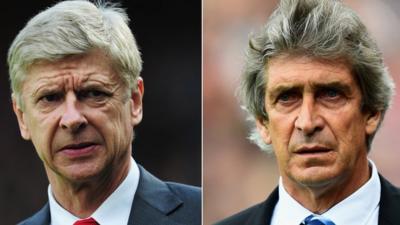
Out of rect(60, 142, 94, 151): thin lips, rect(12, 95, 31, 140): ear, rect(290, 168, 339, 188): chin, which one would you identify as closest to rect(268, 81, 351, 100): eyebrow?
rect(290, 168, 339, 188): chin

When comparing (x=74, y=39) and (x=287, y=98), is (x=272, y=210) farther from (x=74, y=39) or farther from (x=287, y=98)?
(x=74, y=39)

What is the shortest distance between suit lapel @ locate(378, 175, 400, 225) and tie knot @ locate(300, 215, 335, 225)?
6.1 inches

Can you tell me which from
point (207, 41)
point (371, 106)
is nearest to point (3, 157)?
point (207, 41)

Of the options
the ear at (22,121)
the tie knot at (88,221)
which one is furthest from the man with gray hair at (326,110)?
the ear at (22,121)

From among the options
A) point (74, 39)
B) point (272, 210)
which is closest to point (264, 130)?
point (272, 210)

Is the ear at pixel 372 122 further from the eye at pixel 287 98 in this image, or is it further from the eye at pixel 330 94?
the eye at pixel 287 98

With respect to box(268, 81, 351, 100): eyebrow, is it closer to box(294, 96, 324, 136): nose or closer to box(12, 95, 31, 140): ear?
box(294, 96, 324, 136): nose

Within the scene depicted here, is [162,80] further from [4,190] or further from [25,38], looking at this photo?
[4,190]

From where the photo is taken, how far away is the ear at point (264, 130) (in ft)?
8.68

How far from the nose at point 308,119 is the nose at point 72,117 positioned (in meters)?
0.76

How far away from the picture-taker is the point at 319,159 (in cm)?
242

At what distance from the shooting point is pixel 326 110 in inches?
96.3

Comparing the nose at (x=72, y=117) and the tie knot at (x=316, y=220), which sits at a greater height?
the nose at (x=72, y=117)

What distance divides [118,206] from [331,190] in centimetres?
81
